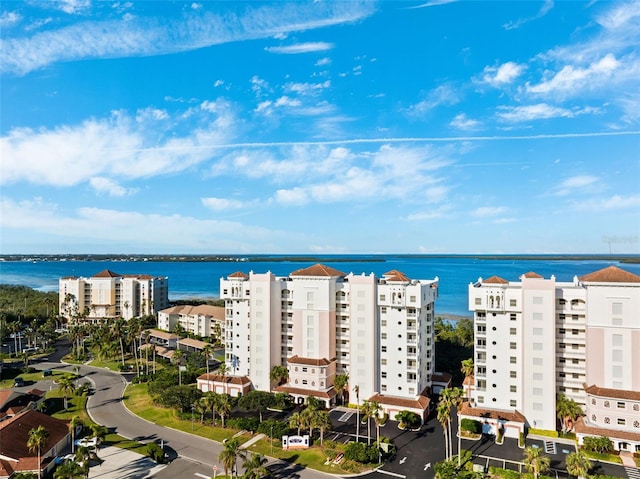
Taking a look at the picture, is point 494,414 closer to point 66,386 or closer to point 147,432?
point 147,432

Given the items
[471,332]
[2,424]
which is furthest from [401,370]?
[2,424]

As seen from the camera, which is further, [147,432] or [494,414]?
[147,432]

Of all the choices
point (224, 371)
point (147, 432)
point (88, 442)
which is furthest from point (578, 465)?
point (88, 442)

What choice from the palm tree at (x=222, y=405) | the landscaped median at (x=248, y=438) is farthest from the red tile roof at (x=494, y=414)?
the palm tree at (x=222, y=405)

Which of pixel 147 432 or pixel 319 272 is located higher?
pixel 319 272

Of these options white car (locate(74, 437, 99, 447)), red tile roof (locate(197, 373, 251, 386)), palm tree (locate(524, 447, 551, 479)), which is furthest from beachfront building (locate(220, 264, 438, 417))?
white car (locate(74, 437, 99, 447))

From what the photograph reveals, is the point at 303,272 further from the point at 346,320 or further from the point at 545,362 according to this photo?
the point at 545,362

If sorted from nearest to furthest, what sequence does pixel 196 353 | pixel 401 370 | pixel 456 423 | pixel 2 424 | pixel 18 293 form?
pixel 2 424 → pixel 456 423 → pixel 401 370 → pixel 196 353 → pixel 18 293
